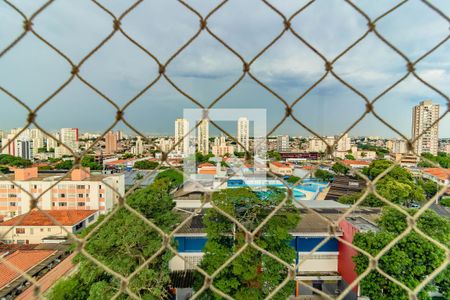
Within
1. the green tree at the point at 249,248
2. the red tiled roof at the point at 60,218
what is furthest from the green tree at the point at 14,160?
the red tiled roof at the point at 60,218

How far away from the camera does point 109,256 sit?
12.1 ft

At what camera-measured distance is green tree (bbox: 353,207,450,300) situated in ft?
12.5

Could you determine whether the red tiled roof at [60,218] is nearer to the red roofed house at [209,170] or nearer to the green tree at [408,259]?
the red roofed house at [209,170]

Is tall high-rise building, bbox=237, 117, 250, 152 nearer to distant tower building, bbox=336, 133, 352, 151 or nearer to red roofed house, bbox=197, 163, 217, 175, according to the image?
distant tower building, bbox=336, 133, 352, 151

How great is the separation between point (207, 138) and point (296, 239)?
532 cm

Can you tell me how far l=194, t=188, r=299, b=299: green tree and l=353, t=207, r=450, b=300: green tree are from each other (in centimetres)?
115

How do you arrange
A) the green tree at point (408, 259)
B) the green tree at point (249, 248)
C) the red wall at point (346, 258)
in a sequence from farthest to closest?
the red wall at point (346, 258) < the green tree at point (408, 259) < the green tree at point (249, 248)

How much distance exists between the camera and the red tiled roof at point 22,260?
151 inches

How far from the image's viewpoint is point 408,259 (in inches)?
149

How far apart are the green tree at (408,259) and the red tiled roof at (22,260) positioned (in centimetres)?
457

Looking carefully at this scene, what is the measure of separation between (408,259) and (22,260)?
17.0ft

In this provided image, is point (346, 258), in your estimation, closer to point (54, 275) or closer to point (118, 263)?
point (118, 263)

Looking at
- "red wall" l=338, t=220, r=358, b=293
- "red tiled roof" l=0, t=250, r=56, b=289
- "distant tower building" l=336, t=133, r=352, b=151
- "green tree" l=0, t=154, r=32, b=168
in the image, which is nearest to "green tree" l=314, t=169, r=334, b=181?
"red wall" l=338, t=220, r=358, b=293

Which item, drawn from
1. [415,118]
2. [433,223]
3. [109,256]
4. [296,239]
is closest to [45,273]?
[109,256]
